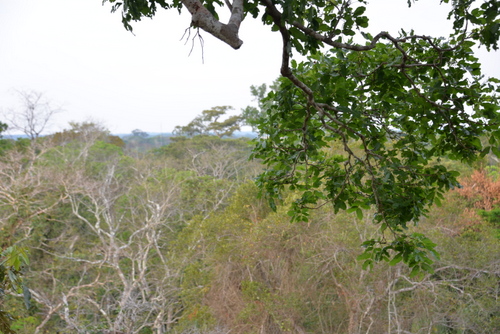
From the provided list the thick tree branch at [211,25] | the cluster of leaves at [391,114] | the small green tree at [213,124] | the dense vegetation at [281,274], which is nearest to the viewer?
the thick tree branch at [211,25]

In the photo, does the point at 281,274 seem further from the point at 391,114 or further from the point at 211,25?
the point at 211,25

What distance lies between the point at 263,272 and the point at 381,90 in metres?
6.32

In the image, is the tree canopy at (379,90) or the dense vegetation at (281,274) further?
the dense vegetation at (281,274)

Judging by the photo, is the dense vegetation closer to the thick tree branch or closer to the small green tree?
the thick tree branch

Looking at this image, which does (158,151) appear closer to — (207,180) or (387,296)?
(207,180)

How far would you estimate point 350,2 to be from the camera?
144 cm

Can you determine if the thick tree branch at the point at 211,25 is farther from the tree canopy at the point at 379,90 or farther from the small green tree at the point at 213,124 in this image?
the small green tree at the point at 213,124

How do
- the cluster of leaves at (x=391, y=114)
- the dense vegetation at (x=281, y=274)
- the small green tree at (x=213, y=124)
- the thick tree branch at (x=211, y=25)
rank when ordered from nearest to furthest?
the thick tree branch at (x=211, y=25)
the cluster of leaves at (x=391, y=114)
the dense vegetation at (x=281, y=274)
the small green tree at (x=213, y=124)

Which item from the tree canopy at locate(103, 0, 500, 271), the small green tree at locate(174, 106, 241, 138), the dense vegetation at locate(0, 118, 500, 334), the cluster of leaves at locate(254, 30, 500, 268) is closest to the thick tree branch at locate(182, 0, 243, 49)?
the tree canopy at locate(103, 0, 500, 271)

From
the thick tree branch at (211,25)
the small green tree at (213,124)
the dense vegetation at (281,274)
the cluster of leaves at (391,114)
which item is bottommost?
the dense vegetation at (281,274)

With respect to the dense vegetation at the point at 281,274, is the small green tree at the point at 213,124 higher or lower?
higher

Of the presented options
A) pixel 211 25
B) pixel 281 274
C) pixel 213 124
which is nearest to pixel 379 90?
pixel 211 25

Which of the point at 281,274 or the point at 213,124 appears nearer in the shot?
the point at 281,274

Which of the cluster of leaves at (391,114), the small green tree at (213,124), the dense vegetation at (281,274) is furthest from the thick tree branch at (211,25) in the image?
the small green tree at (213,124)
